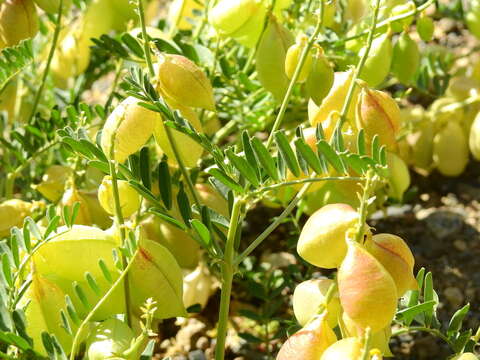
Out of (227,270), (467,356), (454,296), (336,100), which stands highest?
(336,100)

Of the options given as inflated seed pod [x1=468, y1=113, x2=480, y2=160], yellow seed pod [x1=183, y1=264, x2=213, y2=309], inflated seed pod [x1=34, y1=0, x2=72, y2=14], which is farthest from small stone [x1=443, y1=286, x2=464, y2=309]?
inflated seed pod [x1=34, y1=0, x2=72, y2=14]

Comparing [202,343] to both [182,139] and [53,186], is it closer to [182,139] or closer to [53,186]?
[53,186]

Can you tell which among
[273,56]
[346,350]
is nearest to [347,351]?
[346,350]

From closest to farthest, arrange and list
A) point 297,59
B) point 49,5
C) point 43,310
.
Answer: point 43,310
point 297,59
point 49,5

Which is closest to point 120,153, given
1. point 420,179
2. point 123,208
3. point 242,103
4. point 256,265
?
point 123,208

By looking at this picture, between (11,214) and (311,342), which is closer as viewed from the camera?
(311,342)

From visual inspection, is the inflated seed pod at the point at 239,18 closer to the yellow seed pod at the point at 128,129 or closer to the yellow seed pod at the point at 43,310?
the yellow seed pod at the point at 128,129

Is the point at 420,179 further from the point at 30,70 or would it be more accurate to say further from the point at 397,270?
the point at 397,270

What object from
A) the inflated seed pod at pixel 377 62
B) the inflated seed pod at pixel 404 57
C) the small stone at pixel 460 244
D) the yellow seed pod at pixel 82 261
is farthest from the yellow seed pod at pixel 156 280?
the small stone at pixel 460 244

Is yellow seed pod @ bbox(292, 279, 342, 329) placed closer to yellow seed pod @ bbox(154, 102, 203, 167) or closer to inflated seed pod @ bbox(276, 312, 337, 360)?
inflated seed pod @ bbox(276, 312, 337, 360)
